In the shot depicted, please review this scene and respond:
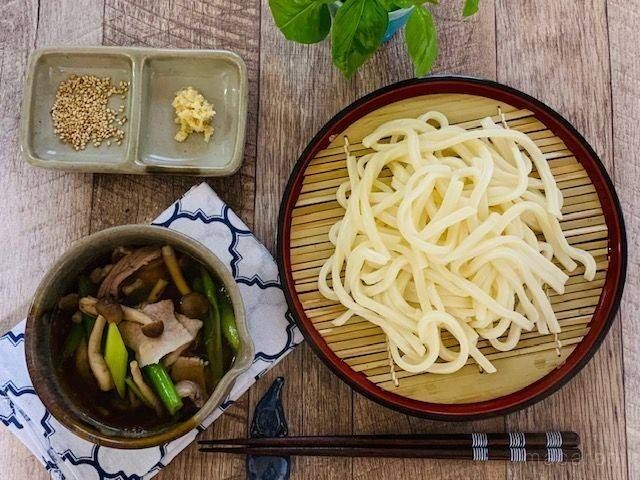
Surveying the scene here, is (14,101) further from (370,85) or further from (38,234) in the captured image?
(370,85)

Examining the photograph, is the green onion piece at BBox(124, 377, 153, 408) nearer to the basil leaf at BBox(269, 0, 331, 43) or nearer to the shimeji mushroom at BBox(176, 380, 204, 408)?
the shimeji mushroom at BBox(176, 380, 204, 408)

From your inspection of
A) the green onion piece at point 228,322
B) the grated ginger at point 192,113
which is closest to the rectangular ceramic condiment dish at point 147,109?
the grated ginger at point 192,113

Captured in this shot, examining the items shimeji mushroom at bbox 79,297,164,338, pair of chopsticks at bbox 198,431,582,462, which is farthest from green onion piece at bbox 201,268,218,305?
pair of chopsticks at bbox 198,431,582,462

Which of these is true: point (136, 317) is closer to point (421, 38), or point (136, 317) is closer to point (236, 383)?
point (236, 383)

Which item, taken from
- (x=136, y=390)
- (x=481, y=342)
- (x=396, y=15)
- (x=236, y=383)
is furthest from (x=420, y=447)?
(x=396, y=15)

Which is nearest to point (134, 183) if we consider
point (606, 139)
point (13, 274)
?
point (13, 274)

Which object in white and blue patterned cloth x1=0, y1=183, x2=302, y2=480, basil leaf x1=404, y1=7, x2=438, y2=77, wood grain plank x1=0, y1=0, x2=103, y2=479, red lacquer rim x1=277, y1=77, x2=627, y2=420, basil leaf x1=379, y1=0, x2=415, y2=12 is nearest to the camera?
basil leaf x1=379, y1=0, x2=415, y2=12
